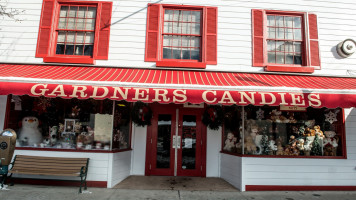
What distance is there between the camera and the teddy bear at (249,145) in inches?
268

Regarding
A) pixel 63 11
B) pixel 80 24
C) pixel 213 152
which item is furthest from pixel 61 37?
pixel 213 152

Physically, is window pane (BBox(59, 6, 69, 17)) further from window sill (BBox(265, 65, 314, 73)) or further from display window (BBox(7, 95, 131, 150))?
window sill (BBox(265, 65, 314, 73))

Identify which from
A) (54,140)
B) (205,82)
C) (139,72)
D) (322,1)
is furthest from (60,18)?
(322,1)

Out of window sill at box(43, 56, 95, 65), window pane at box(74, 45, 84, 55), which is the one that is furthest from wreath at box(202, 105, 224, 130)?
window pane at box(74, 45, 84, 55)

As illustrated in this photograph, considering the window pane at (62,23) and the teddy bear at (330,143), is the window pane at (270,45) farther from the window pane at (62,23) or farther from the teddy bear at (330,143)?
the window pane at (62,23)

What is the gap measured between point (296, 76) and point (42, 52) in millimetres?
8161

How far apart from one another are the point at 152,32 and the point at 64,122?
392cm

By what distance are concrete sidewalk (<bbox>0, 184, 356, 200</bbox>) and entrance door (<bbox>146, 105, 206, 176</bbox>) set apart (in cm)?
176

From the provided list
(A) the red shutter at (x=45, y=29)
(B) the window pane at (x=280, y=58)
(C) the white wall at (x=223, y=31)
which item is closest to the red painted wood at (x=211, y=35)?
(C) the white wall at (x=223, y=31)

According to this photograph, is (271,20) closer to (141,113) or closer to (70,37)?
(141,113)

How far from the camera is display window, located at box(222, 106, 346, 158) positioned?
22.8 feet

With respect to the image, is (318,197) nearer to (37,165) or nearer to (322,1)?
(322,1)

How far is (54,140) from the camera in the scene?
6902 millimetres

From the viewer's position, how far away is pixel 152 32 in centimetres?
767
